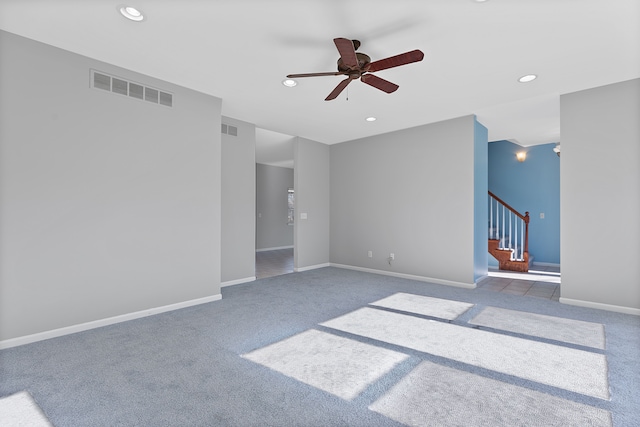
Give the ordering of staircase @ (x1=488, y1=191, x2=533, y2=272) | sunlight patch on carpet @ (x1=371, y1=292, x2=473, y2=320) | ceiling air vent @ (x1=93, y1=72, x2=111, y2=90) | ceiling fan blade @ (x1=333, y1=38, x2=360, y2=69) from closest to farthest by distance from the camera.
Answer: ceiling fan blade @ (x1=333, y1=38, x2=360, y2=69) < ceiling air vent @ (x1=93, y1=72, x2=111, y2=90) < sunlight patch on carpet @ (x1=371, y1=292, x2=473, y2=320) < staircase @ (x1=488, y1=191, x2=533, y2=272)

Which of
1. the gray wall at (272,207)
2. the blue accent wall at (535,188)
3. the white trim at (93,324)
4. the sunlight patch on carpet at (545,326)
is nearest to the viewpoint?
the white trim at (93,324)

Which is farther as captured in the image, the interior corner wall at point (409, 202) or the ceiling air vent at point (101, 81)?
the interior corner wall at point (409, 202)

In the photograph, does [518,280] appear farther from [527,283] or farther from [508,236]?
[508,236]

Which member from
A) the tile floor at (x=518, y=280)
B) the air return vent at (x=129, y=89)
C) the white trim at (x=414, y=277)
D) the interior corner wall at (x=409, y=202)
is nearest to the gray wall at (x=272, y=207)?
the tile floor at (x=518, y=280)

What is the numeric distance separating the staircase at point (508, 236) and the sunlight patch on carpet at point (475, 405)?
4.95 meters

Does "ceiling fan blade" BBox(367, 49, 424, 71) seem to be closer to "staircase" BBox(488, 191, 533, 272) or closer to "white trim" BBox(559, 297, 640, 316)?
"white trim" BBox(559, 297, 640, 316)

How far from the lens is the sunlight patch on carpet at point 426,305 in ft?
11.5

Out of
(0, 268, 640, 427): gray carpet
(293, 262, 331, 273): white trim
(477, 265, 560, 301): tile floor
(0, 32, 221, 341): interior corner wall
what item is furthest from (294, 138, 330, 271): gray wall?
(477, 265, 560, 301): tile floor

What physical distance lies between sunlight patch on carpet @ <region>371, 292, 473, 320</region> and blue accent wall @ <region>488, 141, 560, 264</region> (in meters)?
4.35

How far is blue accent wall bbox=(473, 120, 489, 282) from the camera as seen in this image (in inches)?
189

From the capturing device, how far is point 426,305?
3828 mm

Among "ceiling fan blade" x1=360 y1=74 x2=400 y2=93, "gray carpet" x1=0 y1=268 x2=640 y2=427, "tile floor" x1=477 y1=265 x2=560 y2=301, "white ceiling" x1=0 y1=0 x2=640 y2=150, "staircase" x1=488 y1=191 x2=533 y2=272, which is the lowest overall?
"gray carpet" x1=0 y1=268 x2=640 y2=427

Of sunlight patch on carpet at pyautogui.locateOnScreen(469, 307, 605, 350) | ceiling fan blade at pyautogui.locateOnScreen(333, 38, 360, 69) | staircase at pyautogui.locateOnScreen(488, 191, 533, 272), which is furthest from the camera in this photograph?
staircase at pyautogui.locateOnScreen(488, 191, 533, 272)

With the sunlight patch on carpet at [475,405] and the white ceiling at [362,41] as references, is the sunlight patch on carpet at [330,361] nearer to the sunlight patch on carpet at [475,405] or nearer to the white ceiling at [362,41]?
the sunlight patch on carpet at [475,405]
